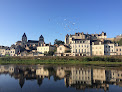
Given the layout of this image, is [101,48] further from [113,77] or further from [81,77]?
[81,77]

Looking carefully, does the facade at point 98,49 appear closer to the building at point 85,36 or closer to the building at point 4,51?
the building at point 85,36

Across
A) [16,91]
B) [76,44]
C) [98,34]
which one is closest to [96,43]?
[76,44]

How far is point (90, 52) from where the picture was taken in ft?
191

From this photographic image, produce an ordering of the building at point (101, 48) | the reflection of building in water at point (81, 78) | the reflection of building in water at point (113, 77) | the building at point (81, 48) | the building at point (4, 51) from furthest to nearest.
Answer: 1. the building at point (4, 51)
2. the building at point (81, 48)
3. the building at point (101, 48)
4. the reflection of building in water at point (113, 77)
5. the reflection of building in water at point (81, 78)

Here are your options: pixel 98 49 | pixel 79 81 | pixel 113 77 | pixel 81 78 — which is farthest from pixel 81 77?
pixel 98 49

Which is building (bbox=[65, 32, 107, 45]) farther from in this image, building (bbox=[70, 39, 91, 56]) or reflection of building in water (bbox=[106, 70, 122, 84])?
reflection of building in water (bbox=[106, 70, 122, 84])

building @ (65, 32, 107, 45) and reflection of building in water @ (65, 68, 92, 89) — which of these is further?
building @ (65, 32, 107, 45)

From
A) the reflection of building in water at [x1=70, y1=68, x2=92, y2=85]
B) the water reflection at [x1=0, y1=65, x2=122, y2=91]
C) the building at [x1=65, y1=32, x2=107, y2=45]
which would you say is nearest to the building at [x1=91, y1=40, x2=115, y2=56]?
the building at [x1=65, y1=32, x2=107, y2=45]

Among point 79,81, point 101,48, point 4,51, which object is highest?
point 101,48

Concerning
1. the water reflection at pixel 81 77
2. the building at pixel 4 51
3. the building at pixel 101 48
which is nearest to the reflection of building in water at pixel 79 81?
the water reflection at pixel 81 77

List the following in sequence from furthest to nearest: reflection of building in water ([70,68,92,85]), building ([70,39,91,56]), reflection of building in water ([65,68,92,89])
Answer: building ([70,39,91,56])
reflection of building in water ([70,68,92,85])
reflection of building in water ([65,68,92,89])

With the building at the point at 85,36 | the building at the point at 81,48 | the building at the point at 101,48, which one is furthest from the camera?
the building at the point at 85,36

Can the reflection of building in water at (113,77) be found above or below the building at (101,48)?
below

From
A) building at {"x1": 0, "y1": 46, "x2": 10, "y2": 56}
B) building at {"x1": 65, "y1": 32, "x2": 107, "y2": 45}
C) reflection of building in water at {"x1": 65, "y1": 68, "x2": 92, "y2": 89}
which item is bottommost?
reflection of building in water at {"x1": 65, "y1": 68, "x2": 92, "y2": 89}
